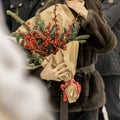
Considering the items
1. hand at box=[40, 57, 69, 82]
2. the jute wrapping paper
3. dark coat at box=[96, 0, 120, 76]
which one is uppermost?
the jute wrapping paper

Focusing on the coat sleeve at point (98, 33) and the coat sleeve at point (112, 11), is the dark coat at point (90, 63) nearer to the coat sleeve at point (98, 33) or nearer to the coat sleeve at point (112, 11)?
the coat sleeve at point (98, 33)

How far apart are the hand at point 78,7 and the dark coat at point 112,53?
0.81 meters

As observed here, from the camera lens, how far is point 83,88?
6.11 feet

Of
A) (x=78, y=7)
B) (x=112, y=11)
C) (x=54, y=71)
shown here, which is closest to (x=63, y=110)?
(x=54, y=71)

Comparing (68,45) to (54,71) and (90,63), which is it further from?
(90,63)

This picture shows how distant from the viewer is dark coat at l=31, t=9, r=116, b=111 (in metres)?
1.79

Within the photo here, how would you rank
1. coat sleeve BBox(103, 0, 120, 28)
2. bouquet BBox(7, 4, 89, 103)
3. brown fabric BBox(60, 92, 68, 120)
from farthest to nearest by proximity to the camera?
coat sleeve BBox(103, 0, 120, 28), brown fabric BBox(60, 92, 68, 120), bouquet BBox(7, 4, 89, 103)

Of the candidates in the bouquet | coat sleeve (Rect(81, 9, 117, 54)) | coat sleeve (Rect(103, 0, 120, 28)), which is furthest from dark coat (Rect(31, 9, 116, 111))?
coat sleeve (Rect(103, 0, 120, 28))

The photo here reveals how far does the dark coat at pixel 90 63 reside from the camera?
1787mm

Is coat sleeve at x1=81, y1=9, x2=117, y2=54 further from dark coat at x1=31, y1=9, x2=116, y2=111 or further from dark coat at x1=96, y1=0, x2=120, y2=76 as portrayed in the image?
dark coat at x1=96, y1=0, x2=120, y2=76

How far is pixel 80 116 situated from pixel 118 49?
962 millimetres

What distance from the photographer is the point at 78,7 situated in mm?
1777

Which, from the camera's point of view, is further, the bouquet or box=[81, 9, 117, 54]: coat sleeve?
box=[81, 9, 117, 54]: coat sleeve

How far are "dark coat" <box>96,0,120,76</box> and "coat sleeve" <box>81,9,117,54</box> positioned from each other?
29.8 inches
